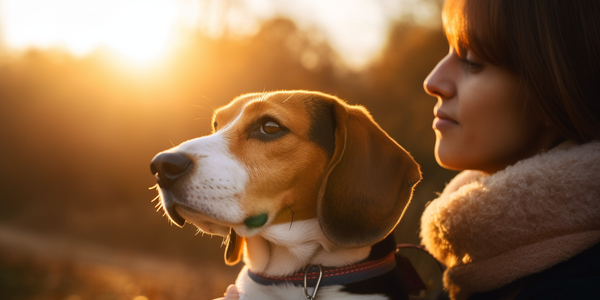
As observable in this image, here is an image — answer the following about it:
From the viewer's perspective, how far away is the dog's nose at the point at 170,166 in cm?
203

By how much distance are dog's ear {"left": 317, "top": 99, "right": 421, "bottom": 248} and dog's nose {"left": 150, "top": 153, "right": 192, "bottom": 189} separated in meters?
0.70

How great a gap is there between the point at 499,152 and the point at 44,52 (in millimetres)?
15404

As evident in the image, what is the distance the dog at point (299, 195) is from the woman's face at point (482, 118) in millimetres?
313

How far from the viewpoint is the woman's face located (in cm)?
221

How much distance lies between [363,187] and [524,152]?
88 centimetres

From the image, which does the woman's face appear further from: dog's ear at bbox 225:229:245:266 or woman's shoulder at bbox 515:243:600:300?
dog's ear at bbox 225:229:245:266

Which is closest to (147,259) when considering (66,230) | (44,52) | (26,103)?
(66,230)

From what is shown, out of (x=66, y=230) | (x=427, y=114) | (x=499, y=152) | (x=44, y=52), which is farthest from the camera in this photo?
(x=44, y=52)

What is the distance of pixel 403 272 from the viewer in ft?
8.30

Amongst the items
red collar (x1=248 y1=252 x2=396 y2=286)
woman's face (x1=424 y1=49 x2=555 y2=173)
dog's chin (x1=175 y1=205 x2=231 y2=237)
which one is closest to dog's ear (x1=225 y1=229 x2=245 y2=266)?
dog's chin (x1=175 y1=205 x2=231 y2=237)

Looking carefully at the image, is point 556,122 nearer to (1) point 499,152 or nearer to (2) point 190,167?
(1) point 499,152

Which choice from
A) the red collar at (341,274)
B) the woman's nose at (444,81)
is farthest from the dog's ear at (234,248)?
the woman's nose at (444,81)

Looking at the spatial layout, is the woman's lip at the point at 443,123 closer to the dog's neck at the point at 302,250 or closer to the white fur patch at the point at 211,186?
the dog's neck at the point at 302,250

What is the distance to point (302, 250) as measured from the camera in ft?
7.59
